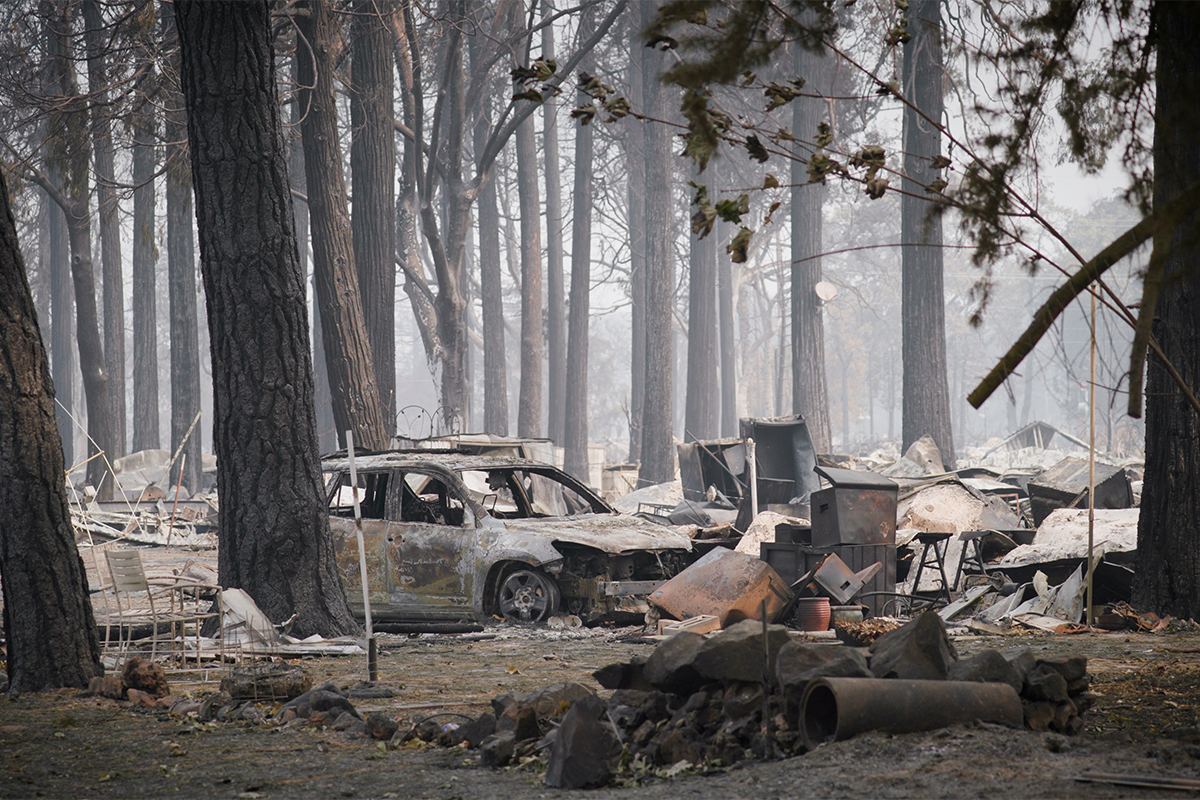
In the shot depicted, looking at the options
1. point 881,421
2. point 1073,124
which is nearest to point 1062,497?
point 1073,124

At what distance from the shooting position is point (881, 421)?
108 meters

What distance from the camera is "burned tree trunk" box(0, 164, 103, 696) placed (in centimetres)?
667

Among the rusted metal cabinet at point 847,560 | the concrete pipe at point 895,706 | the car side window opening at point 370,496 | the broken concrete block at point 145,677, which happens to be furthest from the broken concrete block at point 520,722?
the car side window opening at point 370,496

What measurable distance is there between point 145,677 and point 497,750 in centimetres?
293

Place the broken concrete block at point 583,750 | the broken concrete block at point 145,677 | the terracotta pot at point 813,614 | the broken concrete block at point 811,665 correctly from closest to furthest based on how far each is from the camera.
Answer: the broken concrete block at point 583,750 < the broken concrete block at point 811,665 < the broken concrete block at point 145,677 < the terracotta pot at point 813,614

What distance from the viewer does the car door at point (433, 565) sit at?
1011 centimetres

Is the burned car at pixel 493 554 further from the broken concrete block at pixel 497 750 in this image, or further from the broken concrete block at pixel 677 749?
the broken concrete block at pixel 677 749

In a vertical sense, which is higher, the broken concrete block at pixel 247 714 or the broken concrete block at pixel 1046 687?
the broken concrete block at pixel 1046 687

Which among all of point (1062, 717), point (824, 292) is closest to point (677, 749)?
point (1062, 717)

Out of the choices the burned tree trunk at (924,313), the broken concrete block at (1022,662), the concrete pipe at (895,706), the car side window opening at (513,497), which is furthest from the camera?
the burned tree trunk at (924,313)

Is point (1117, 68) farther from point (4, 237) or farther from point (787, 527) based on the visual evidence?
point (787, 527)

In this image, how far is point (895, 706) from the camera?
4.64 metres

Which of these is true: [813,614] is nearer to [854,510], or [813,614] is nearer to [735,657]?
[854,510]

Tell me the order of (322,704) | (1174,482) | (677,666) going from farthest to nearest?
(1174,482), (322,704), (677,666)
